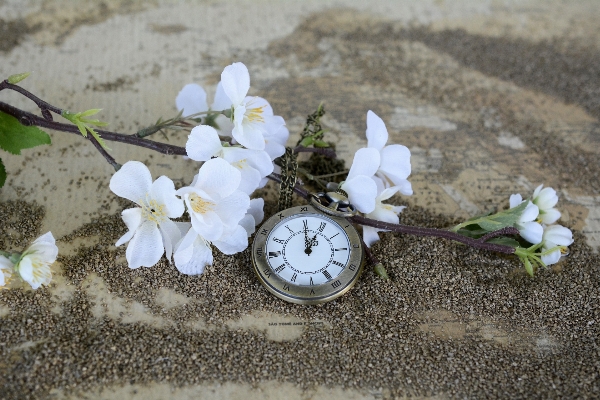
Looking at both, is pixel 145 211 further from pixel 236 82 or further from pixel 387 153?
pixel 387 153

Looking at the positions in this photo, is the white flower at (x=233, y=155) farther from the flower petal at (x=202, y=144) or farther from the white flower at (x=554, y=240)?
the white flower at (x=554, y=240)

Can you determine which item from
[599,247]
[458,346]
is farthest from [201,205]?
[599,247]

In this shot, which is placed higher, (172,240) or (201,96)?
(201,96)

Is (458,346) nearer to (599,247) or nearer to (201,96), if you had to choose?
(599,247)

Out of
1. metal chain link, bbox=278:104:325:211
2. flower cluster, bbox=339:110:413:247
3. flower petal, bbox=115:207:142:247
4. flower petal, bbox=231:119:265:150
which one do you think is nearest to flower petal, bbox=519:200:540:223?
flower cluster, bbox=339:110:413:247

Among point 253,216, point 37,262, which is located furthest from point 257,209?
point 37,262

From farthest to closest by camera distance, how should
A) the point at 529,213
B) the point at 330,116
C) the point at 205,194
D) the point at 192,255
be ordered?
the point at 330,116
the point at 529,213
the point at 192,255
the point at 205,194
